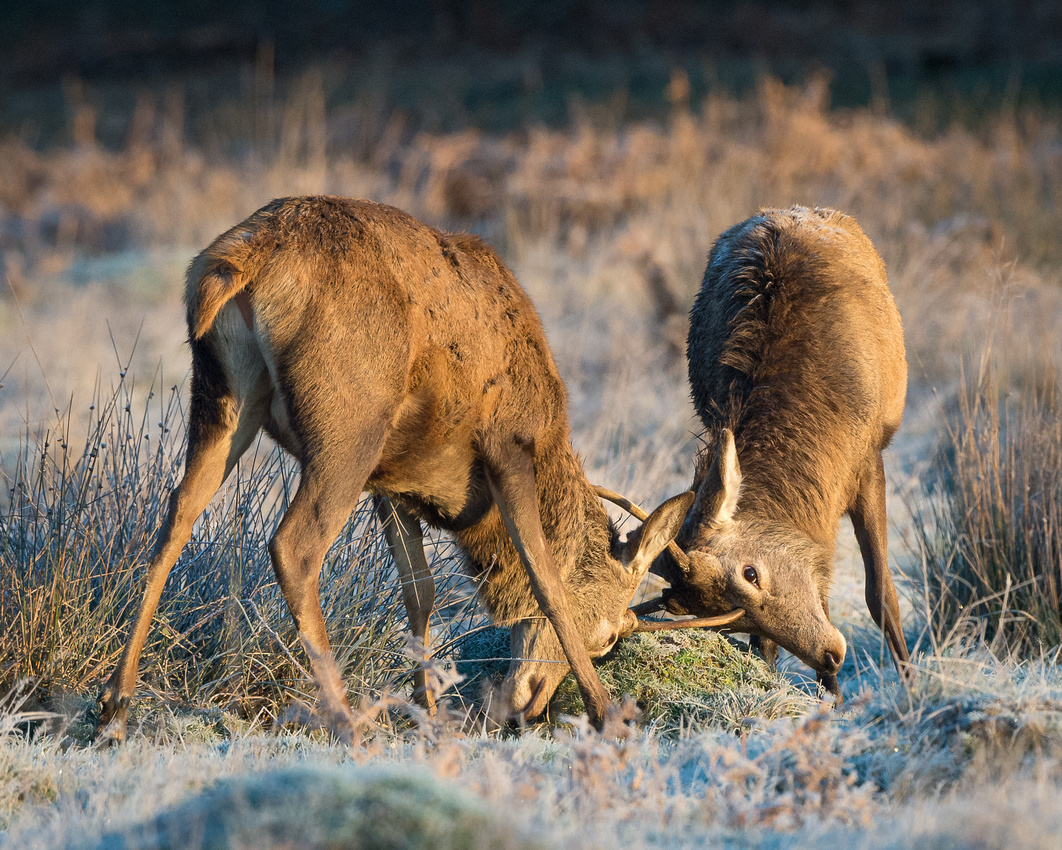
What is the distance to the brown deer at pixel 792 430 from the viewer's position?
17.1 feet

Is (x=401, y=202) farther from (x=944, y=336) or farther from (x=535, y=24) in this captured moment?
(x=535, y=24)

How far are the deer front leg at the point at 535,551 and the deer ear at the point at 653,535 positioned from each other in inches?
16.0

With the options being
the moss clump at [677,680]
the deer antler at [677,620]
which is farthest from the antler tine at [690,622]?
the moss clump at [677,680]

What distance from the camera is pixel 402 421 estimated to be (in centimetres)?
442

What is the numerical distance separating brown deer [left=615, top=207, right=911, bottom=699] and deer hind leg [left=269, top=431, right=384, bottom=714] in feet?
5.21

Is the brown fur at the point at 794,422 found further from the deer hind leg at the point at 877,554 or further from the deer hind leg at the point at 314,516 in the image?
the deer hind leg at the point at 314,516

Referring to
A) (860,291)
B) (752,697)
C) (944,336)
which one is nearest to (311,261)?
(752,697)

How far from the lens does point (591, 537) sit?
199 inches

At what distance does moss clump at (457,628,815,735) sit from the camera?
16.6ft

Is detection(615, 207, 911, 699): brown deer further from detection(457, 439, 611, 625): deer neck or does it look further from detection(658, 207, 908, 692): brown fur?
detection(457, 439, 611, 625): deer neck

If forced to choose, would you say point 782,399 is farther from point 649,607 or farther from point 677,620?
point 677,620

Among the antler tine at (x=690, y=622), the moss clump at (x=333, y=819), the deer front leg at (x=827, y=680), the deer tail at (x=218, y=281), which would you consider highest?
the deer tail at (x=218, y=281)

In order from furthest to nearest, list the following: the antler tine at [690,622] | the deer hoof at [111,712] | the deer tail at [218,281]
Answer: the antler tine at [690,622], the deer hoof at [111,712], the deer tail at [218,281]

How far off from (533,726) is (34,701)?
2.00m
